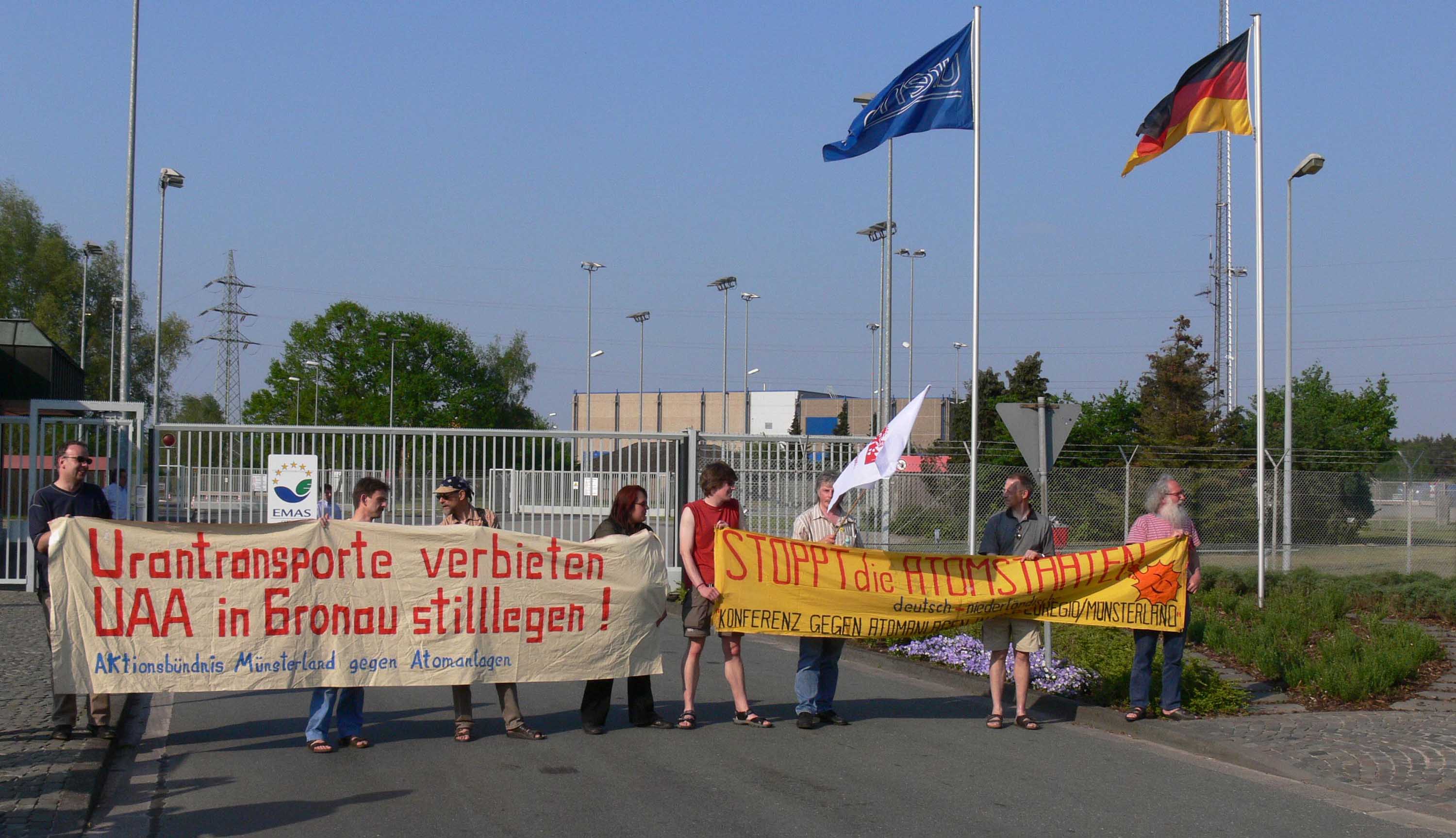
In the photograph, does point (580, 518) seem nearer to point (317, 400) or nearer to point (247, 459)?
point (247, 459)

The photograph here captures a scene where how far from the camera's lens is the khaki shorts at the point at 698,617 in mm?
8773

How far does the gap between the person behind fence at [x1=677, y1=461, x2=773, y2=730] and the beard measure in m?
3.47

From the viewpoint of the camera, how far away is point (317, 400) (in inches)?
3182

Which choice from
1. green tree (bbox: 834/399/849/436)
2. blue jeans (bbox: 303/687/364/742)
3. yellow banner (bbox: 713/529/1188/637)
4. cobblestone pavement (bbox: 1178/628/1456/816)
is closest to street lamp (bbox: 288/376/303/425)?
green tree (bbox: 834/399/849/436)

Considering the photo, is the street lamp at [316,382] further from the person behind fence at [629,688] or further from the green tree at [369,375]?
the person behind fence at [629,688]

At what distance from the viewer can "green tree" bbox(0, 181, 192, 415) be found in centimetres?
5825

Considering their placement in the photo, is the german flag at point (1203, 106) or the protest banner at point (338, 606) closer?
the protest banner at point (338, 606)

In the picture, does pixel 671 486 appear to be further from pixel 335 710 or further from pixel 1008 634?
pixel 335 710

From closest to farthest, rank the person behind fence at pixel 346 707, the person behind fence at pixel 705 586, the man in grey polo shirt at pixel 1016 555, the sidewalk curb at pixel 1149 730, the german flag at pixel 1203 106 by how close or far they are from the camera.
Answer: the sidewalk curb at pixel 1149 730 → the person behind fence at pixel 346 707 → the person behind fence at pixel 705 586 → the man in grey polo shirt at pixel 1016 555 → the german flag at pixel 1203 106

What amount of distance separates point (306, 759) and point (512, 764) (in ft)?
4.26

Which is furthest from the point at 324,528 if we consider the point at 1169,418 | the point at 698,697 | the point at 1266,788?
the point at 1169,418

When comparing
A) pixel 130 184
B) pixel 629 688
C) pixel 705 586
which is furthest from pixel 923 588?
pixel 130 184

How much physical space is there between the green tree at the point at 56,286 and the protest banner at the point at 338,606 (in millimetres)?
53867

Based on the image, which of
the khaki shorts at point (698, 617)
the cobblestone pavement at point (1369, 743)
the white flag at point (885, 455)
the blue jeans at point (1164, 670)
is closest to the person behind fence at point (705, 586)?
the khaki shorts at point (698, 617)
